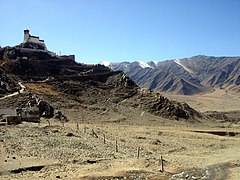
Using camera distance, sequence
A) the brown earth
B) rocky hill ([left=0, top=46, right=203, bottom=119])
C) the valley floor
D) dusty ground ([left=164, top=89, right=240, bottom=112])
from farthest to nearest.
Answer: dusty ground ([left=164, top=89, right=240, bottom=112])
rocky hill ([left=0, top=46, right=203, bottom=119])
the brown earth
the valley floor

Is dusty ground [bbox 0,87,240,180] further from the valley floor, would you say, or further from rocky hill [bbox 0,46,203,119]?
rocky hill [bbox 0,46,203,119]

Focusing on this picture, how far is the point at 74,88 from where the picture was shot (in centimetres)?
8275

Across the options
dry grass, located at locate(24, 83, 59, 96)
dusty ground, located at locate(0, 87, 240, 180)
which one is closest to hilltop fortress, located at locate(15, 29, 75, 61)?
dry grass, located at locate(24, 83, 59, 96)

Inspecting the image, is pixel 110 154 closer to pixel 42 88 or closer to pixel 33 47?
pixel 42 88

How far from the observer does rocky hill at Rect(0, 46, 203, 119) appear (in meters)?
74.6

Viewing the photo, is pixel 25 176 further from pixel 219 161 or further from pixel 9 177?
pixel 219 161

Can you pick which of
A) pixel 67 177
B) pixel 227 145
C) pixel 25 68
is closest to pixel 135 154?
pixel 67 177

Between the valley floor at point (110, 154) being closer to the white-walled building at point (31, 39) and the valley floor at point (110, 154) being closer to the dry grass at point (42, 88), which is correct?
the dry grass at point (42, 88)

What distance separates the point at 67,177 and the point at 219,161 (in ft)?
54.7

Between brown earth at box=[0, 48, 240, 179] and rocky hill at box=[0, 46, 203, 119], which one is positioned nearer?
brown earth at box=[0, 48, 240, 179]

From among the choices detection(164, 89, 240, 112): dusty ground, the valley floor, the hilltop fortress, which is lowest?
the valley floor

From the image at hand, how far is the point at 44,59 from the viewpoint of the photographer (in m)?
98.8

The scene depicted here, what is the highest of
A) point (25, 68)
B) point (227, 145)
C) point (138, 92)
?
point (25, 68)

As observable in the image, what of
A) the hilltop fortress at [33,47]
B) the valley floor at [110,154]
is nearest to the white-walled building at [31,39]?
the hilltop fortress at [33,47]
